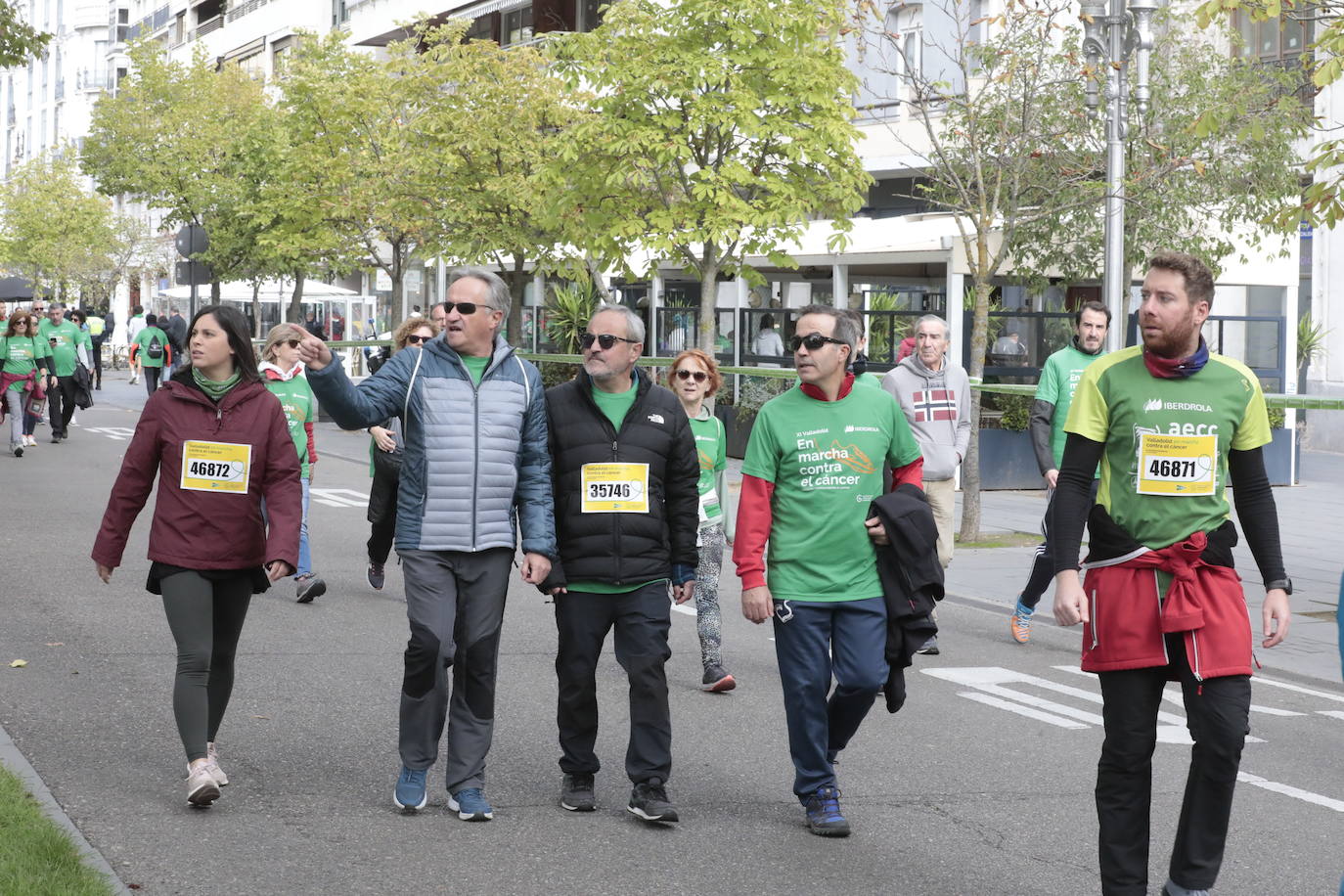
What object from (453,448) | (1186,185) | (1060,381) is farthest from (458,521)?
(1186,185)

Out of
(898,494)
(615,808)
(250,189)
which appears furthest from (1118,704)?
(250,189)

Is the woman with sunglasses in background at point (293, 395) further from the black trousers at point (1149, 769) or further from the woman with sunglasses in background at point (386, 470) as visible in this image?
the black trousers at point (1149, 769)

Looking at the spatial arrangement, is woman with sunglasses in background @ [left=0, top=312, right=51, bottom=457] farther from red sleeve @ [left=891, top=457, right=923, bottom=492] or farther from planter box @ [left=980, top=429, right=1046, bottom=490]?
red sleeve @ [left=891, top=457, right=923, bottom=492]

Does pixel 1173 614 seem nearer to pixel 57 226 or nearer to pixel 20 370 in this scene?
pixel 20 370

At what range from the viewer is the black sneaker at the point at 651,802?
19.2ft

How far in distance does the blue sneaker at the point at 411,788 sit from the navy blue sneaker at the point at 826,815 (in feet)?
4.19

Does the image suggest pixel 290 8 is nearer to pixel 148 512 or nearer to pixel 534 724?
pixel 148 512

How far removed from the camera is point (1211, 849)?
4742mm

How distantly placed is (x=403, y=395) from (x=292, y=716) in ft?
7.15

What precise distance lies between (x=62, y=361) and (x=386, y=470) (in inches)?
573

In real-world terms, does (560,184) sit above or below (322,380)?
above

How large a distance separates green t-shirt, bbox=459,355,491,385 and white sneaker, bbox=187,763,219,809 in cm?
156

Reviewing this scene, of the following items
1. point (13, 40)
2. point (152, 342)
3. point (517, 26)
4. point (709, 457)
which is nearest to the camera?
point (709, 457)

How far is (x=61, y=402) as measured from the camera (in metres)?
24.1
